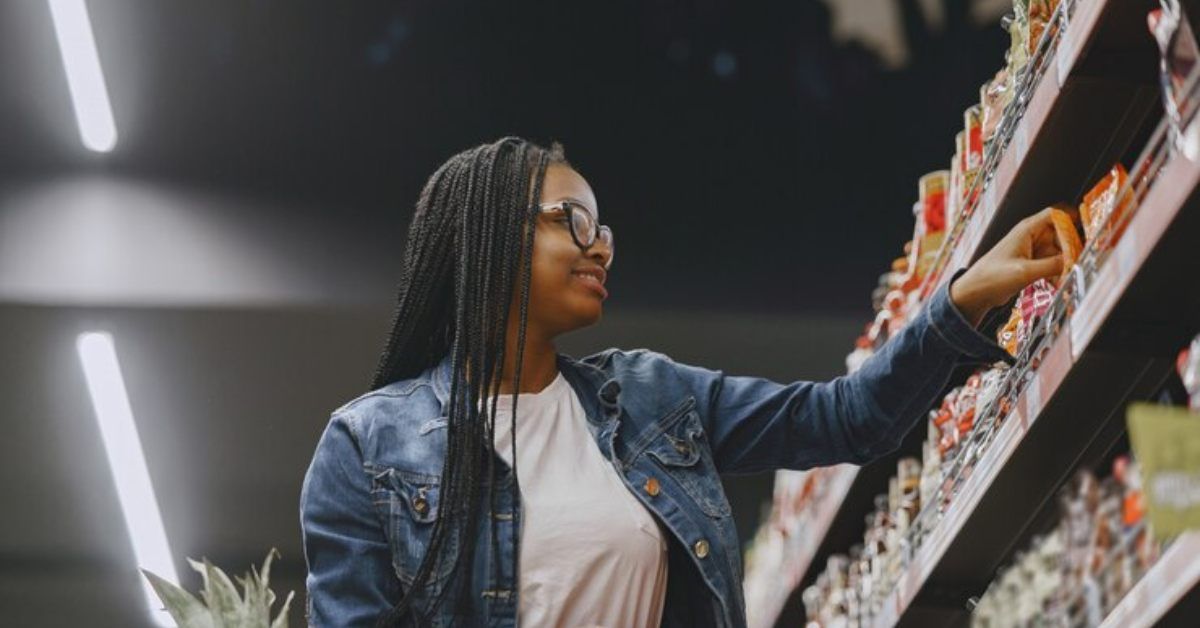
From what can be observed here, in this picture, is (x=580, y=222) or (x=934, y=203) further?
(x=934, y=203)

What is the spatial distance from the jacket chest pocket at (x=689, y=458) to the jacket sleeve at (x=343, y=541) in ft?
1.09

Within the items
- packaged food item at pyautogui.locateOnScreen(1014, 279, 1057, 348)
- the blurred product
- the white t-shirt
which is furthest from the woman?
the blurred product

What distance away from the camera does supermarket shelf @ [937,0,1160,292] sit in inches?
79.6

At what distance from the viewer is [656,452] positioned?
2160 mm

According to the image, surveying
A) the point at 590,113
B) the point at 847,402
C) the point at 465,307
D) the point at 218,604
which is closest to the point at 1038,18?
the point at 847,402

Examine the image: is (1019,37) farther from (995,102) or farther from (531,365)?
(531,365)

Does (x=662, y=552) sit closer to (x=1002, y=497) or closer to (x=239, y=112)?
(x=1002, y=497)

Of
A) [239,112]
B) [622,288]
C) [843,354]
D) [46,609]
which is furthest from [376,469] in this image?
[46,609]

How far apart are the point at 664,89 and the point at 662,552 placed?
2897mm

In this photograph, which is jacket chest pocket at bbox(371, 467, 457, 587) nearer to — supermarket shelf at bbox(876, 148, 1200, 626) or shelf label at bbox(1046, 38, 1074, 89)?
supermarket shelf at bbox(876, 148, 1200, 626)

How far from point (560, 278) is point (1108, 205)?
0.64 meters

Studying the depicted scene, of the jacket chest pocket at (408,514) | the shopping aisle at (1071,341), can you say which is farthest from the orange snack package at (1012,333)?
the jacket chest pocket at (408,514)

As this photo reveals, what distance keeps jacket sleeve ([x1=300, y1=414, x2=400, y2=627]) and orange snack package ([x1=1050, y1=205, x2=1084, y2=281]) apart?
838mm

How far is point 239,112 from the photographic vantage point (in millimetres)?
4961
